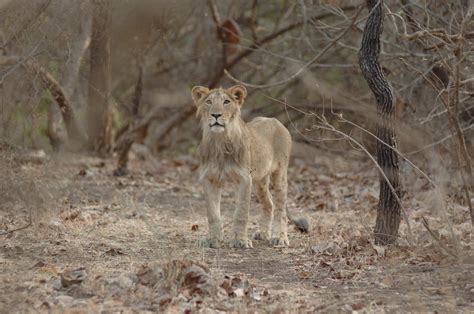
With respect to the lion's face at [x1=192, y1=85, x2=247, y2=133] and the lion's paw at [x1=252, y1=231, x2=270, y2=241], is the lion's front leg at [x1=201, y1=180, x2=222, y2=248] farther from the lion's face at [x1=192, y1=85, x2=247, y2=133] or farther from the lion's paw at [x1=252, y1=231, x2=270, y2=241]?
the lion's paw at [x1=252, y1=231, x2=270, y2=241]

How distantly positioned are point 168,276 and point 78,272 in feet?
2.17


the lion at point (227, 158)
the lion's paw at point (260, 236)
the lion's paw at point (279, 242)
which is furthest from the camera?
the lion's paw at point (260, 236)

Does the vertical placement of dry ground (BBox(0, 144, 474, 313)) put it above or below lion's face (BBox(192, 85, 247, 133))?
below

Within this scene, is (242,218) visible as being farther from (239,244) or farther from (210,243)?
(210,243)

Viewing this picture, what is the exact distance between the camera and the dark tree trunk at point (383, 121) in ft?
25.3

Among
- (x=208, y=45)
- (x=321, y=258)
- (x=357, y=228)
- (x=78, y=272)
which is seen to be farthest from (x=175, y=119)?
(x=78, y=272)

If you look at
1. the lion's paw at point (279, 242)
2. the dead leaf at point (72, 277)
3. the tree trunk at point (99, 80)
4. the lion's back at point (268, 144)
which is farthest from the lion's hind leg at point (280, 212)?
the dead leaf at point (72, 277)

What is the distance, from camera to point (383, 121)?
25.3 ft

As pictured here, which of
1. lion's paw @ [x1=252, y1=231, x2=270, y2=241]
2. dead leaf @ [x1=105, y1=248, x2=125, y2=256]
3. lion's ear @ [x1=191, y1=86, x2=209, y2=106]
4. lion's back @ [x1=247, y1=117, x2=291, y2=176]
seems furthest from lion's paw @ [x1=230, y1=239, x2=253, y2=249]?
lion's ear @ [x1=191, y1=86, x2=209, y2=106]

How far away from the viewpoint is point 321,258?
759 cm

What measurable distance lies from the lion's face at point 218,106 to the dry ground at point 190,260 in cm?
110

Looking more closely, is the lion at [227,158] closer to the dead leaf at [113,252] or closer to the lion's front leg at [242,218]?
the lion's front leg at [242,218]

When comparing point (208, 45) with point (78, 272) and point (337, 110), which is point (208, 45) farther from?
point (78, 272)

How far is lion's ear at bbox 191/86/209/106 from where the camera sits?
8.69 metres
